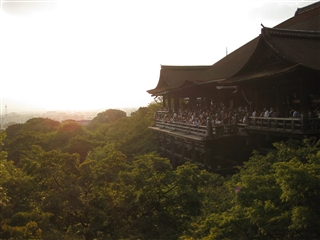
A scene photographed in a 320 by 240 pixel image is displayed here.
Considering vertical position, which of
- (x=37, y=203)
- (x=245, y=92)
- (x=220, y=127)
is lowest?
(x=37, y=203)

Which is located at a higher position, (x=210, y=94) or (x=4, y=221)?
(x=210, y=94)

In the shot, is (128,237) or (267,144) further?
(267,144)

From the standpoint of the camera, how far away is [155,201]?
9.45 m

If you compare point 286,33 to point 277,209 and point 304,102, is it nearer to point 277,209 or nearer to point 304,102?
point 304,102

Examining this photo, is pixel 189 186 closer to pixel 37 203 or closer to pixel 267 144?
pixel 37 203

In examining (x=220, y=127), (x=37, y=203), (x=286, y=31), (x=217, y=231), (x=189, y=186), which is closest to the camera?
(x=217, y=231)

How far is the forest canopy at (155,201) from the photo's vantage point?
6.91 meters

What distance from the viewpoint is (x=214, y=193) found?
40.3 ft

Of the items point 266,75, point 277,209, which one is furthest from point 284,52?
point 277,209

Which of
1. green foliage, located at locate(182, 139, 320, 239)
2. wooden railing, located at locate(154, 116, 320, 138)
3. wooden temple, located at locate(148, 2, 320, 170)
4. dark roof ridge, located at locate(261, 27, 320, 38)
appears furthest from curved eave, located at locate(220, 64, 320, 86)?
green foliage, located at locate(182, 139, 320, 239)

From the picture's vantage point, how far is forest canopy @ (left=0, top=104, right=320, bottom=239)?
691 centimetres

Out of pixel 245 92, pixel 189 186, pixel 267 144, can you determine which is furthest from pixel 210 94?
pixel 189 186

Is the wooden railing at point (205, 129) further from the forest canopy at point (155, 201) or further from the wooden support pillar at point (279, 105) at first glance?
the forest canopy at point (155, 201)

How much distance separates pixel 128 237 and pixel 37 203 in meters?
3.04
